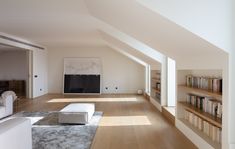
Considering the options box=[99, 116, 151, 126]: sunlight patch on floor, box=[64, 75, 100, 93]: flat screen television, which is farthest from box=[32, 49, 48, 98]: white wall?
box=[99, 116, 151, 126]: sunlight patch on floor

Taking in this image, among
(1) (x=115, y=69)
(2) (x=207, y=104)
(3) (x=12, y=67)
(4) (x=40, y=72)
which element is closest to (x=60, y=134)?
(2) (x=207, y=104)

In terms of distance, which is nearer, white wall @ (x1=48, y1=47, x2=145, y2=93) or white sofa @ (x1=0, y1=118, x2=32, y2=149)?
white sofa @ (x1=0, y1=118, x2=32, y2=149)

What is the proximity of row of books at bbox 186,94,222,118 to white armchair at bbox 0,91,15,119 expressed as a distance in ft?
15.3

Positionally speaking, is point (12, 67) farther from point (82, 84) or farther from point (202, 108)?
point (202, 108)

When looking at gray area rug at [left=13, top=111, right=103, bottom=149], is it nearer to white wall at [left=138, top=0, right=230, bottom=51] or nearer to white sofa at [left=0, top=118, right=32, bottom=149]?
white sofa at [left=0, top=118, right=32, bottom=149]

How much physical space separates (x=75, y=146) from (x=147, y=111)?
3.97 metres

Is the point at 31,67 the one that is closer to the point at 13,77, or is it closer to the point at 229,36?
the point at 13,77

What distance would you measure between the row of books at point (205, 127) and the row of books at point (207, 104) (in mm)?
202

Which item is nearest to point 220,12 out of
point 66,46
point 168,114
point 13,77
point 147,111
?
point 168,114

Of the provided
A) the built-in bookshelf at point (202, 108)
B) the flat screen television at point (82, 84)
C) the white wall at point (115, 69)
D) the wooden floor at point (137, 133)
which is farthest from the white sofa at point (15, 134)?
the white wall at point (115, 69)

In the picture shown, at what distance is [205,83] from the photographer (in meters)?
4.68

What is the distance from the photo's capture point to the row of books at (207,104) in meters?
4.14

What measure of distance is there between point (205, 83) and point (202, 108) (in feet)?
1.68

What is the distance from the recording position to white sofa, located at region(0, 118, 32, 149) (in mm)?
2690
